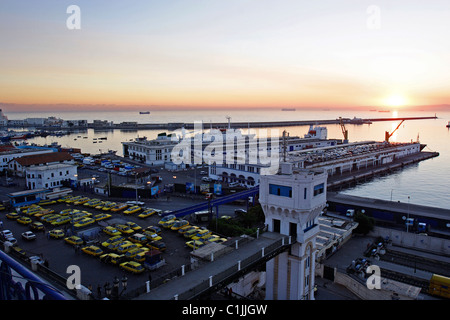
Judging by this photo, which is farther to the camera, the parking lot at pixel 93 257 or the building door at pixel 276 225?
the parking lot at pixel 93 257

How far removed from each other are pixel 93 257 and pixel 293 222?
11656mm

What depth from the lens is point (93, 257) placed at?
17.8m

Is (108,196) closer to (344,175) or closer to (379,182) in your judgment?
(344,175)

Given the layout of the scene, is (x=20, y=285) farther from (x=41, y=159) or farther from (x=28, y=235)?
(x=41, y=159)

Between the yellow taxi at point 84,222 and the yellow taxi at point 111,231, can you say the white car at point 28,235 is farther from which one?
the yellow taxi at point 111,231

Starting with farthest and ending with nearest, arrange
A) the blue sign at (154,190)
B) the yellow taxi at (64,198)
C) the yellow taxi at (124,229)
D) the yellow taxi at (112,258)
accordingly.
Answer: the blue sign at (154,190) → the yellow taxi at (64,198) → the yellow taxi at (124,229) → the yellow taxi at (112,258)

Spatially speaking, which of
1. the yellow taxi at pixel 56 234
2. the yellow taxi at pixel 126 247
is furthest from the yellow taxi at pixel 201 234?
the yellow taxi at pixel 56 234

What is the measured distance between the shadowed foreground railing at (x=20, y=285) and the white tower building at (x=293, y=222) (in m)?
8.21

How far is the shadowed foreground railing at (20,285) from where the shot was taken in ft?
24.7

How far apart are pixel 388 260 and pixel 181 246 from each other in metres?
13.8

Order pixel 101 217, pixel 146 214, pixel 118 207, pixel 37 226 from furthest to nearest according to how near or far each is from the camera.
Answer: pixel 118 207 < pixel 146 214 < pixel 101 217 < pixel 37 226

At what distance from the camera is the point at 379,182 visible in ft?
159

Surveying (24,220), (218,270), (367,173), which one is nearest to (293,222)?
(218,270)
